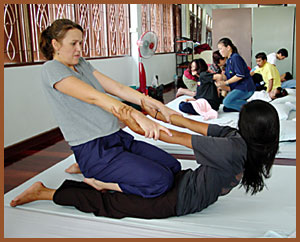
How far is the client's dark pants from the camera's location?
154 centimetres

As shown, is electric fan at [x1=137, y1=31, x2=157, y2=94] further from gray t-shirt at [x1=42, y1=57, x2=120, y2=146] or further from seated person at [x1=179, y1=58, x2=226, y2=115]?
gray t-shirt at [x1=42, y1=57, x2=120, y2=146]

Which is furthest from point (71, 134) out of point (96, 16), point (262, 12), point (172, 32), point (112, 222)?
point (172, 32)

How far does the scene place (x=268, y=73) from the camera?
489 centimetres

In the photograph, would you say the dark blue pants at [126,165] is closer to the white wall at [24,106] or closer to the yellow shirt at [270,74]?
the white wall at [24,106]

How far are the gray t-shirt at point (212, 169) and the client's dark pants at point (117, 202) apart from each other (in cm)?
6

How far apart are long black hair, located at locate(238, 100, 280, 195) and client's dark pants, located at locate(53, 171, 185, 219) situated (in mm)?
408

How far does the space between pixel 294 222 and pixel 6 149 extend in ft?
7.65

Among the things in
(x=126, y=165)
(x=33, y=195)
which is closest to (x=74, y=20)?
(x=33, y=195)

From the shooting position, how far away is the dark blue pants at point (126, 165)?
5.13ft

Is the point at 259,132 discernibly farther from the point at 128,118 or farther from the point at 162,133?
the point at 128,118

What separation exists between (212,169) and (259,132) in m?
0.28

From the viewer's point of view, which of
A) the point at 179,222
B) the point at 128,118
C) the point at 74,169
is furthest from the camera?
the point at 74,169

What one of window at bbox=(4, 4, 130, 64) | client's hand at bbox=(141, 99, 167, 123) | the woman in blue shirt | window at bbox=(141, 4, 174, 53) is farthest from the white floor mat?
window at bbox=(141, 4, 174, 53)

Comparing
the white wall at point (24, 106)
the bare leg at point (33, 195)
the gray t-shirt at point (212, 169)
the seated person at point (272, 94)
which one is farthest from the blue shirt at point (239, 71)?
the bare leg at point (33, 195)
